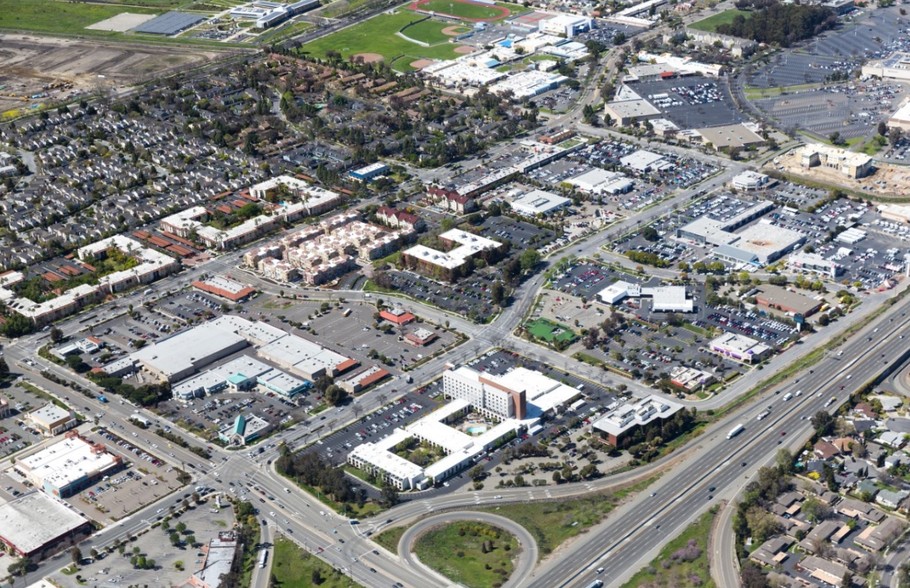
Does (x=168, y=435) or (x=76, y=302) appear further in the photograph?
(x=76, y=302)

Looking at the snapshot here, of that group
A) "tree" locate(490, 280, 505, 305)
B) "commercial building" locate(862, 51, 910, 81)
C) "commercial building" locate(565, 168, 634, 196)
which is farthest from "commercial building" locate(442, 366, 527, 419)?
A: "commercial building" locate(862, 51, 910, 81)

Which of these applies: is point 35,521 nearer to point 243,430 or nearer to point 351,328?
point 243,430

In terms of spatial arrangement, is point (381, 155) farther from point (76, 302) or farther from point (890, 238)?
point (890, 238)

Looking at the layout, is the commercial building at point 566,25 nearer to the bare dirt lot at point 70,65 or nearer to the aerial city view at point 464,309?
the aerial city view at point 464,309

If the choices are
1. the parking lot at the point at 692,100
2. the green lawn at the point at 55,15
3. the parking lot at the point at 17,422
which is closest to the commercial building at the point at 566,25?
the parking lot at the point at 692,100

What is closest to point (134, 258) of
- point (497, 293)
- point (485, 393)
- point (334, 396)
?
point (334, 396)

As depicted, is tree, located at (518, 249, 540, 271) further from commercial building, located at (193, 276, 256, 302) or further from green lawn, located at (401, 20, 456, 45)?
green lawn, located at (401, 20, 456, 45)

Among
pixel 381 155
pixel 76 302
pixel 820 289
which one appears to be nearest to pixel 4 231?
pixel 76 302
